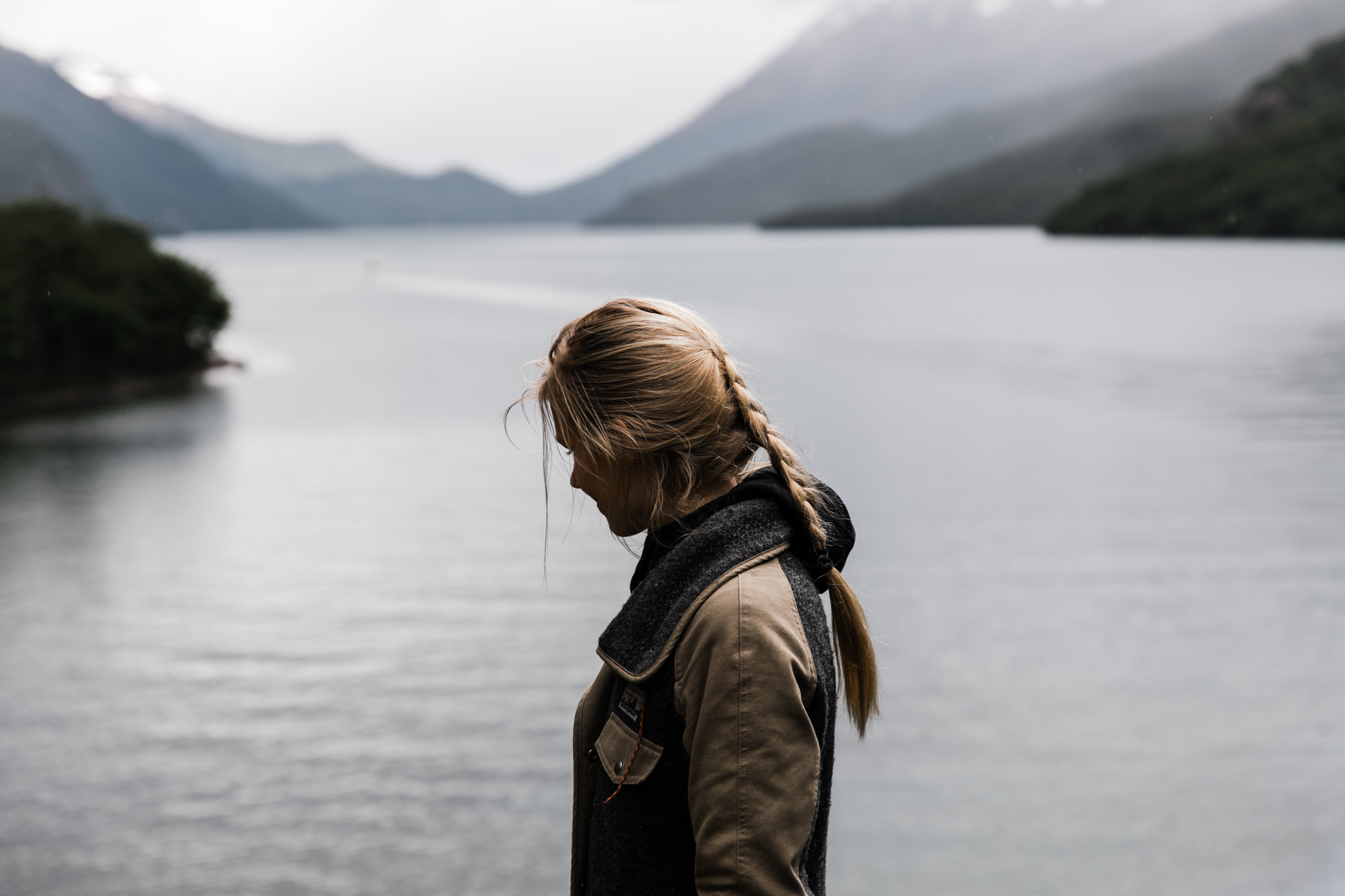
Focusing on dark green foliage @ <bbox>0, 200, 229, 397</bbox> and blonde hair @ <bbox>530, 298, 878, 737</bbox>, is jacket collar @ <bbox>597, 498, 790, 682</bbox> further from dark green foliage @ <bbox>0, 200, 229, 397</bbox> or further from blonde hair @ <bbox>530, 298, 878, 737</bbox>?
dark green foliage @ <bbox>0, 200, 229, 397</bbox>

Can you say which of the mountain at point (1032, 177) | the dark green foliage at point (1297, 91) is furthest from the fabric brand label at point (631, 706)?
the mountain at point (1032, 177)

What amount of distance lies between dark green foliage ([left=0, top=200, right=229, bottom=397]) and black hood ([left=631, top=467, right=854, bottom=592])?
48.7 meters

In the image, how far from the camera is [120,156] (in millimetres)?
66438

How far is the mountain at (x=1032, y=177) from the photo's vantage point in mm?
133000

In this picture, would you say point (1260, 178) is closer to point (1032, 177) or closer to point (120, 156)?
point (1032, 177)

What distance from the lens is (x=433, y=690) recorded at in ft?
70.7

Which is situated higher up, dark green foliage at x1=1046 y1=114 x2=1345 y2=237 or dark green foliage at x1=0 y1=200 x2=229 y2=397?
dark green foliage at x1=1046 y1=114 x2=1345 y2=237

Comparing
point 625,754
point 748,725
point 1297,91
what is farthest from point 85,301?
point 1297,91

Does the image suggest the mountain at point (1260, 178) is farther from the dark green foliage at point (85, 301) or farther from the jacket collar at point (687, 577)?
the jacket collar at point (687, 577)

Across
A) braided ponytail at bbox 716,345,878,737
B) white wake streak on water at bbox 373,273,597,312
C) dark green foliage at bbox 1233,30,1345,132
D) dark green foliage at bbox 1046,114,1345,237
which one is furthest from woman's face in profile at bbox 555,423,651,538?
dark green foliage at bbox 1233,30,1345,132

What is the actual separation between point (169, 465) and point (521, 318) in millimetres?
35733

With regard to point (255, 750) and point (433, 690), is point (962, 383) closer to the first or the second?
point (433, 690)

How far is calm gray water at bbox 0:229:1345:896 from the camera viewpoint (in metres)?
17.5

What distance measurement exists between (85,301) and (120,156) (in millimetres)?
24513
